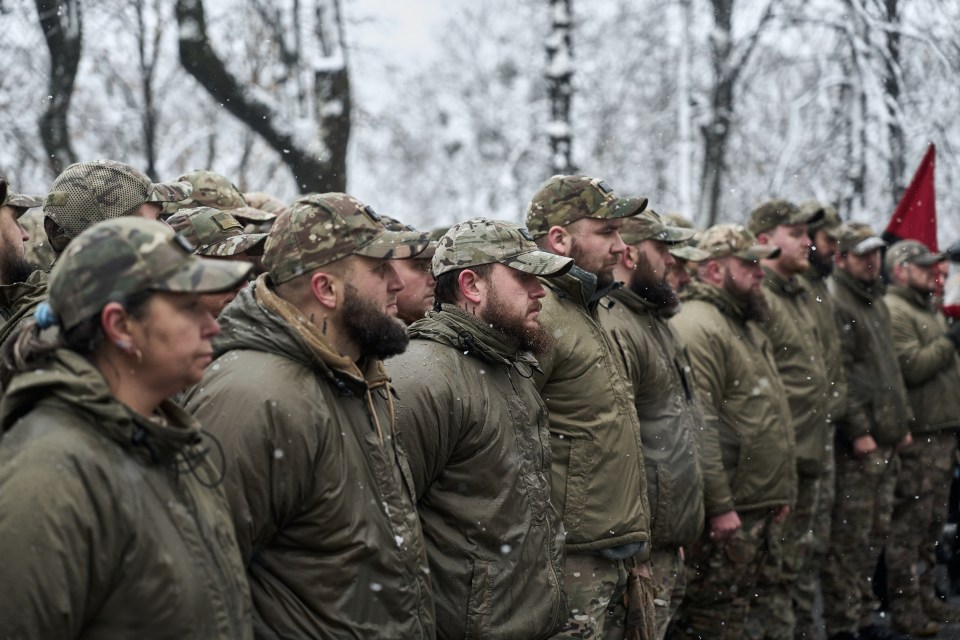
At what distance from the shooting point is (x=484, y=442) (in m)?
4.32

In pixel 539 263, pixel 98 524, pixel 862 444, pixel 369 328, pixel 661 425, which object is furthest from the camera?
pixel 862 444

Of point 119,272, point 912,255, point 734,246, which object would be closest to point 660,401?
point 734,246

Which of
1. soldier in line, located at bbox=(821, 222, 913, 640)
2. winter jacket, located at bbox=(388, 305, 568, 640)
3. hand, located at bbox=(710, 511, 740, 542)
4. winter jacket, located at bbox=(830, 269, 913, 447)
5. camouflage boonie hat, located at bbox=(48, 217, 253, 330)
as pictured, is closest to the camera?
camouflage boonie hat, located at bbox=(48, 217, 253, 330)

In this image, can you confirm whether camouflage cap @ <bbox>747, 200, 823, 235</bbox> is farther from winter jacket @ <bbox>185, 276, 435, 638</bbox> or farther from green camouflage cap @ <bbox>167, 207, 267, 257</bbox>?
winter jacket @ <bbox>185, 276, 435, 638</bbox>

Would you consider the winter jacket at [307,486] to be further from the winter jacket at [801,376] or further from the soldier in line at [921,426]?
the soldier in line at [921,426]

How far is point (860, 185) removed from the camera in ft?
45.9

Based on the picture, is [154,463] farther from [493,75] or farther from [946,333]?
[493,75]

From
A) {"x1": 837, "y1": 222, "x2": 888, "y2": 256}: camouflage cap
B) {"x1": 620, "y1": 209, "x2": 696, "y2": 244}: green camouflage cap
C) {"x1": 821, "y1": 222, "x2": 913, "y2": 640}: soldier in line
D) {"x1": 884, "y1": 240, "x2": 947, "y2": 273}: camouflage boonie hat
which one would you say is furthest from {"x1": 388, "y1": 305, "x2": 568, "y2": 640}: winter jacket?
{"x1": 884, "y1": 240, "x2": 947, "y2": 273}: camouflage boonie hat

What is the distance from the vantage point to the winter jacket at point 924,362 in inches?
373

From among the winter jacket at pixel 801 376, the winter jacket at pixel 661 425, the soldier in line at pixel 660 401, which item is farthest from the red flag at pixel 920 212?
the winter jacket at pixel 661 425

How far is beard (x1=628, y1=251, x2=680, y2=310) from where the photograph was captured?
636 cm

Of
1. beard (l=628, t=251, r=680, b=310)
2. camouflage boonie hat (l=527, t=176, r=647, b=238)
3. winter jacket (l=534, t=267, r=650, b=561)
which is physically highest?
camouflage boonie hat (l=527, t=176, r=647, b=238)

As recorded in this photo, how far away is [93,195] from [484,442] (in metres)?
1.95

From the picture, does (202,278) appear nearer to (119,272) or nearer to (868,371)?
(119,272)
